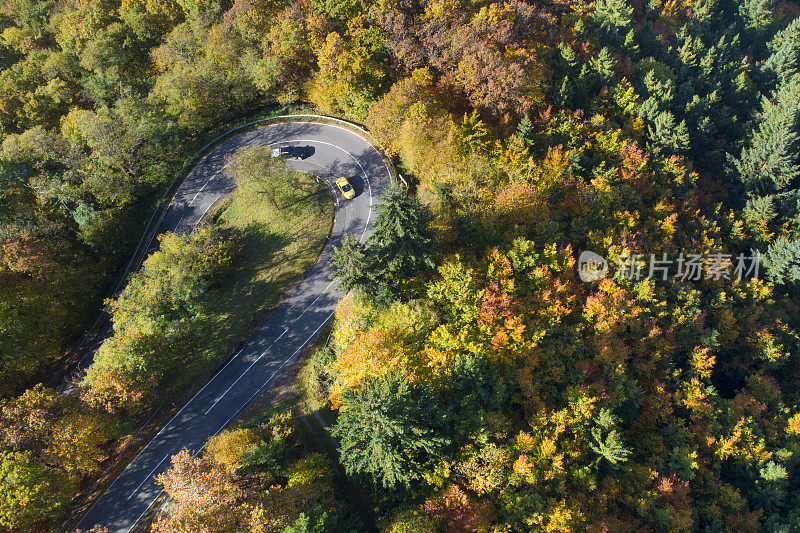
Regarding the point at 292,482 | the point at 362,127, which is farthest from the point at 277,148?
the point at 292,482

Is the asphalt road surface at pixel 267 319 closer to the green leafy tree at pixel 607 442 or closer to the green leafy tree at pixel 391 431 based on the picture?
the green leafy tree at pixel 391 431

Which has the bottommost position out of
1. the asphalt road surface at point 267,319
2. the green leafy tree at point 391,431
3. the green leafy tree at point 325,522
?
the green leafy tree at point 325,522

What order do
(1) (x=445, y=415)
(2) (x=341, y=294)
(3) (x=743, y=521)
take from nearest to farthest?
(1) (x=445, y=415) < (3) (x=743, y=521) < (2) (x=341, y=294)

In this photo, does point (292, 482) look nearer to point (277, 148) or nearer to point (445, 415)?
point (445, 415)

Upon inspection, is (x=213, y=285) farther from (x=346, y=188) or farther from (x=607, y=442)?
(x=607, y=442)

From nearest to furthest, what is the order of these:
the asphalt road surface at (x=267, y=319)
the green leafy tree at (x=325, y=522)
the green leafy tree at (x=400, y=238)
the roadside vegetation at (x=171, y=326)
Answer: the green leafy tree at (x=325, y=522), the roadside vegetation at (x=171, y=326), the green leafy tree at (x=400, y=238), the asphalt road surface at (x=267, y=319)

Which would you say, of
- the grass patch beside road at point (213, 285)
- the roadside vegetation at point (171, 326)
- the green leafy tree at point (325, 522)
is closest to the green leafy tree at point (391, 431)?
the green leafy tree at point (325, 522)

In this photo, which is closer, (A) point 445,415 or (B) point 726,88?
(A) point 445,415
